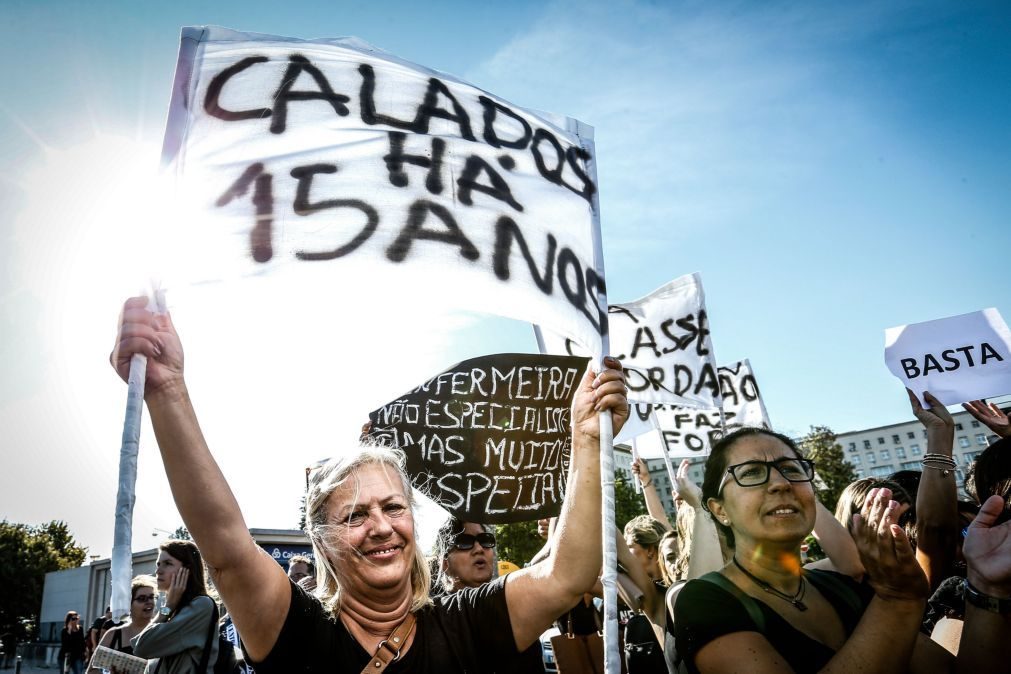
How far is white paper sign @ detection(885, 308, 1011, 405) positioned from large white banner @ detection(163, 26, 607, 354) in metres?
2.93

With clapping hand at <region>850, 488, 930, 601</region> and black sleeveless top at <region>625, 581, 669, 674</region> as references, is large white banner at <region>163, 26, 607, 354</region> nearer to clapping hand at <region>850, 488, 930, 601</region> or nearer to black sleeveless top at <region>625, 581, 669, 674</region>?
clapping hand at <region>850, 488, 930, 601</region>

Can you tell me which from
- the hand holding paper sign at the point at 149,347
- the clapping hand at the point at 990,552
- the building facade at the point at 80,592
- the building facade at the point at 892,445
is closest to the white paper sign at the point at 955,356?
the clapping hand at the point at 990,552

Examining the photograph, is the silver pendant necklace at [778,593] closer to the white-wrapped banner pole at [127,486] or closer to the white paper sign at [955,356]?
the white-wrapped banner pole at [127,486]

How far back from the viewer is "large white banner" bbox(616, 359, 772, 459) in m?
6.54

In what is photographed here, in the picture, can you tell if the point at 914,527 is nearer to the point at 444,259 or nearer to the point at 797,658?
the point at 797,658

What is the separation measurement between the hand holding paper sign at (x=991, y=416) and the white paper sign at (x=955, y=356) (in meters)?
0.12

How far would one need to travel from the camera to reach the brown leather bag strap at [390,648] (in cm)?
184

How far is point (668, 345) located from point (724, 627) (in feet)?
13.8

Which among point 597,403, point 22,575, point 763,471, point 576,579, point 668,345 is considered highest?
point 668,345

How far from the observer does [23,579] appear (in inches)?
1870

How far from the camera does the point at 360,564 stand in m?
2.03

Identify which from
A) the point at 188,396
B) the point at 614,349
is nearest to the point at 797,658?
the point at 188,396

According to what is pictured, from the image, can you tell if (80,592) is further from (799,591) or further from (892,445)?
(892,445)

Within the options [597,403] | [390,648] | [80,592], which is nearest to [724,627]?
[597,403]
